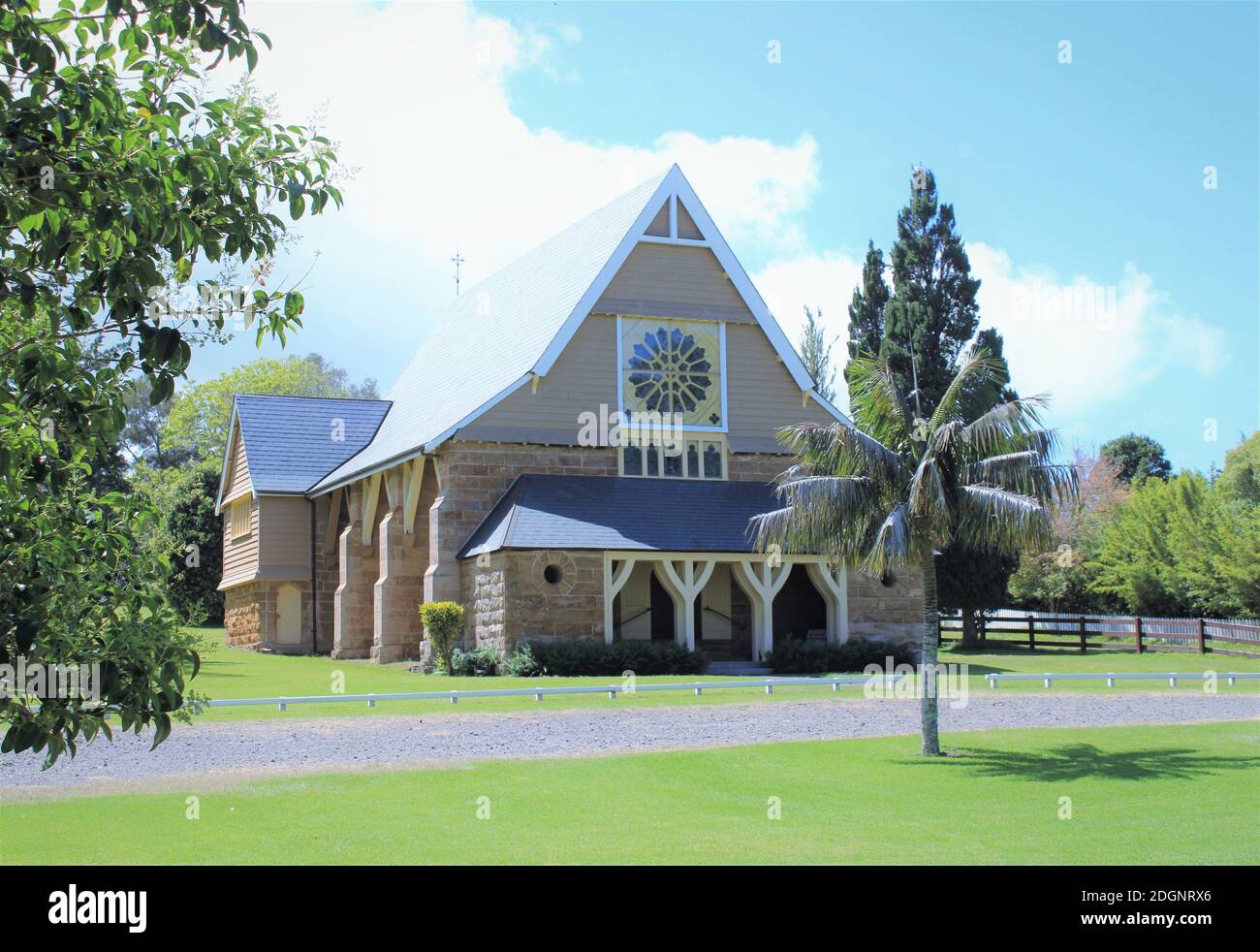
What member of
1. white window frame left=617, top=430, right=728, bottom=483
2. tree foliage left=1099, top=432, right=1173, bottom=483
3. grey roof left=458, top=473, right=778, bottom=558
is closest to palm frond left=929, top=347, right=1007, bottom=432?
grey roof left=458, top=473, right=778, bottom=558

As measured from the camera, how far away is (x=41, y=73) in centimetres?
557

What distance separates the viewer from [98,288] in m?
5.94

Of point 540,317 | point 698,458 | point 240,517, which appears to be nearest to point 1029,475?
point 698,458

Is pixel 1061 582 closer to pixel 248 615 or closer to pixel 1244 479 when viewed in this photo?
pixel 1244 479

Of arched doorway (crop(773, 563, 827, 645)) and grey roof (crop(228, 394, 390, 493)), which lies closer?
arched doorway (crop(773, 563, 827, 645))

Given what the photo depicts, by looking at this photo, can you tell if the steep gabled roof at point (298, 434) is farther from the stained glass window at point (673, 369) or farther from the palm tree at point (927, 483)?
the palm tree at point (927, 483)

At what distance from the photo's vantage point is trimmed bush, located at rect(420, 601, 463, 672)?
2967 centimetres

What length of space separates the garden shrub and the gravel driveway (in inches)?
284

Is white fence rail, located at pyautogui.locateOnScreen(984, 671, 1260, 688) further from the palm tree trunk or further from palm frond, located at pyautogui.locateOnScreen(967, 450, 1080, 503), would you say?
palm frond, located at pyautogui.locateOnScreen(967, 450, 1080, 503)

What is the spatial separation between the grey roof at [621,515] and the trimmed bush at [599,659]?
2124 mm

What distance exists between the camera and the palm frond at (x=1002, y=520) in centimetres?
1702

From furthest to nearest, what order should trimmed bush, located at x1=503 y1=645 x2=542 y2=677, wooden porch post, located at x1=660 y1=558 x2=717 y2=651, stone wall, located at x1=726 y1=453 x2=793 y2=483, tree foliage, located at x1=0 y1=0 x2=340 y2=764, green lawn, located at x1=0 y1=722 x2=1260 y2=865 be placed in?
1. stone wall, located at x1=726 y1=453 x2=793 y2=483
2. wooden porch post, located at x1=660 y1=558 x2=717 y2=651
3. trimmed bush, located at x1=503 y1=645 x2=542 y2=677
4. green lawn, located at x1=0 y1=722 x2=1260 y2=865
5. tree foliage, located at x1=0 y1=0 x2=340 y2=764

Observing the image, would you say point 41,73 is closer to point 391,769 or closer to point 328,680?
point 391,769
